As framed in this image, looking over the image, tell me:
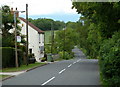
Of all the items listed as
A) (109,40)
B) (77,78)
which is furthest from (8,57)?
(109,40)

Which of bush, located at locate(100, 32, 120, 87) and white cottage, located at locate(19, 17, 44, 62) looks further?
white cottage, located at locate(19, 17, 44, 62)

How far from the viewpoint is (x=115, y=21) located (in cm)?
1817

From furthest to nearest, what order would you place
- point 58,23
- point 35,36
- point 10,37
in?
1. point 58,23
2. point 35,36
3. point 10,37

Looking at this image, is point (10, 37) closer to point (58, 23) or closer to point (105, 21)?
point (105, 21)

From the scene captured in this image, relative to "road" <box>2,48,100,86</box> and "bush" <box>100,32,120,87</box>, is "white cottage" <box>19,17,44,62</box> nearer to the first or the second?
"road" <box>2,48,100,86</box>

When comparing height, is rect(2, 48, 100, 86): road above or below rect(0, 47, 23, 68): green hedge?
below

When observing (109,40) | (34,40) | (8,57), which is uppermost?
(34,40)

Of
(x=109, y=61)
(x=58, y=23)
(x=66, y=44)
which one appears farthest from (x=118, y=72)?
(x=58, y=23)

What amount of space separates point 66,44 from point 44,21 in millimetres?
32718

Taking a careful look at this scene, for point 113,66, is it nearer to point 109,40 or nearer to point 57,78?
point 109,40

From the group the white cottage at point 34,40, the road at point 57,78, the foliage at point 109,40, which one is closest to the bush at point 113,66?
the foliage at point 109,40

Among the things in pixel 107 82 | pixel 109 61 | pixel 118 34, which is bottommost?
pixel 107 82

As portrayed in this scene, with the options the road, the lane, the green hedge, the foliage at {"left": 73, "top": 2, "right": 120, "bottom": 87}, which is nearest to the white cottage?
the green hedge

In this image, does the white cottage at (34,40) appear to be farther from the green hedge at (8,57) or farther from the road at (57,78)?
the road at (57,78)
